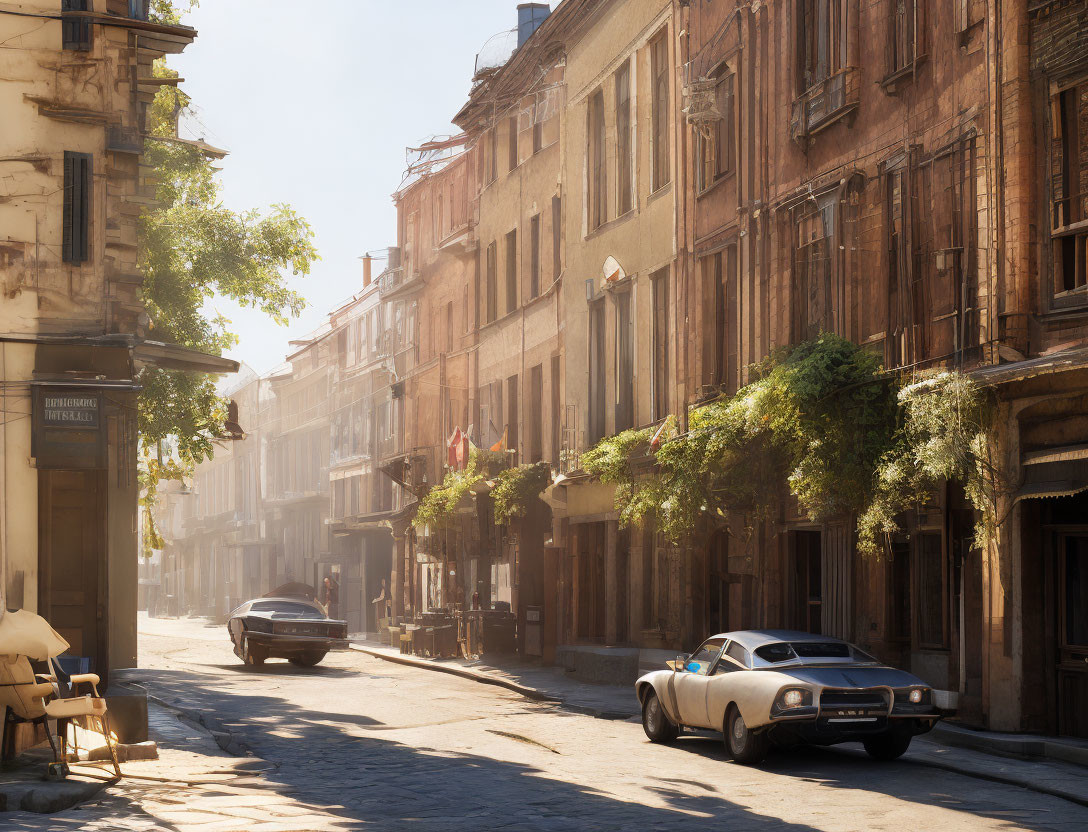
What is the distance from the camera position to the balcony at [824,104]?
21672 mm

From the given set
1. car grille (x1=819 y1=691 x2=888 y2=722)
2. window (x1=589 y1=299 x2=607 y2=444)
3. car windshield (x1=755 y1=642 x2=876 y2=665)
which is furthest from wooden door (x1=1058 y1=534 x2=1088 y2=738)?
→ window (x1=589 y1=299 x2=607 y2=444)

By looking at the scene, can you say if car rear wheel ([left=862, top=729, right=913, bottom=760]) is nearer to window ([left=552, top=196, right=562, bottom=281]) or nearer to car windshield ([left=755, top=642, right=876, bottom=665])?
car windshield ([left=755, top=642, right=876, bottom=665])

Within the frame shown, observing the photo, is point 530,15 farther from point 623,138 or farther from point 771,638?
point 771,638

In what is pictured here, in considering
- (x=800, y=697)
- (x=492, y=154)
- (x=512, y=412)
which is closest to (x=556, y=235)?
(x=512, y=412)

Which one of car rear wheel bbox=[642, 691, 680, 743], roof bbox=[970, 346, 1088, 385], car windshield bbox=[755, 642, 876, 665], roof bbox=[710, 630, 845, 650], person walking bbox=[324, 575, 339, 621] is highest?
roof bbox=[970, 346, 1088, 385]

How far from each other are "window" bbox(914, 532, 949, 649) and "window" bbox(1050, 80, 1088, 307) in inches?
161

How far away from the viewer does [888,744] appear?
15117 mm

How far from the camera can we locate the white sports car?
14.5 m

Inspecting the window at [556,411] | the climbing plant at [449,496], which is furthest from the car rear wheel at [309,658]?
the window at [556,411]

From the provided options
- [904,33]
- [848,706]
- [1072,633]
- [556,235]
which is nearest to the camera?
[848,706]

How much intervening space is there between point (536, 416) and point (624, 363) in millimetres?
6714

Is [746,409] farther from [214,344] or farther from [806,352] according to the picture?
[214,344]

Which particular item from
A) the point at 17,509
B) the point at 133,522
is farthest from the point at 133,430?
the point at 17,509

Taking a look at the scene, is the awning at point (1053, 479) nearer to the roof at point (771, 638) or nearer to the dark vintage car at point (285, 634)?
the roof at point (771, 638)
